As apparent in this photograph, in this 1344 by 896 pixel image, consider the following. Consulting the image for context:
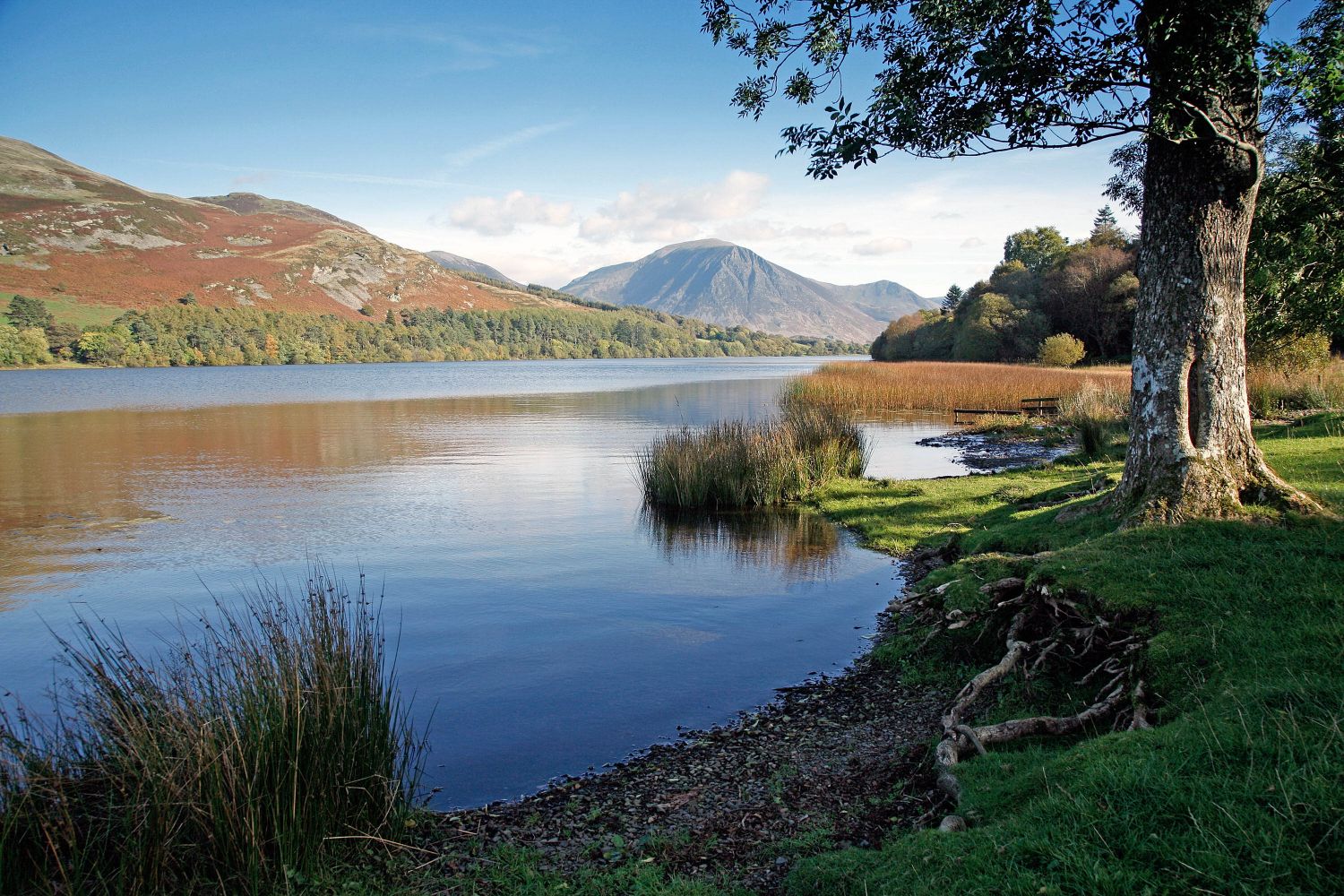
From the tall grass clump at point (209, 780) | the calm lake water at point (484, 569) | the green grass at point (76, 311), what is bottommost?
the calm lake water at point (484, 569)

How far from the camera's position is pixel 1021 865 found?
123 inches

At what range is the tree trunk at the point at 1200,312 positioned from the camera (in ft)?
24.0

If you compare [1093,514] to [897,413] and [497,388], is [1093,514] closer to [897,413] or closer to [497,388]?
[897,413]

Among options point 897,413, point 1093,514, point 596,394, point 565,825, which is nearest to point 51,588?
point 565,825

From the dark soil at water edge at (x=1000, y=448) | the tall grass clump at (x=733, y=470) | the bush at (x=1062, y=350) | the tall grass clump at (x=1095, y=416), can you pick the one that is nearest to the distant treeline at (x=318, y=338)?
the tall grass clump at (x=733, y=470)

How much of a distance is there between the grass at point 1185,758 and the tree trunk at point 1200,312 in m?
0.62

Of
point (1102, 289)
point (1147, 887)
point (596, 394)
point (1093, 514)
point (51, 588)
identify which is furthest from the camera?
point (596, 394)

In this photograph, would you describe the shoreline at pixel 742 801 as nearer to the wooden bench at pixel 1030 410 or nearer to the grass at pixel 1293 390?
the grass at pixel 1293 390

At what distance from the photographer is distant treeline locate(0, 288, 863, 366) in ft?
314

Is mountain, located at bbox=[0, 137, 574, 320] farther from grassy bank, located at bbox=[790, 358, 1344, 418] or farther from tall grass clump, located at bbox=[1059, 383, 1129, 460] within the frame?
tall grass clump, located at bbox=[1059, 383, 1129, 460]

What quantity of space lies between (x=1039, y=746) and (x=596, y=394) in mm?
52251

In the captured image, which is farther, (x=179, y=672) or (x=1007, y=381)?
(x=1007, y=381)

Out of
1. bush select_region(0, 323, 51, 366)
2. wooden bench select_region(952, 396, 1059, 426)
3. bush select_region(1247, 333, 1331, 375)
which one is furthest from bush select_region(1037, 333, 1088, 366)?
bush select_region(0, 323, 51, 366)

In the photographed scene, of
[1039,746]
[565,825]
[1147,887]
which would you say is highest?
[1147,887]
